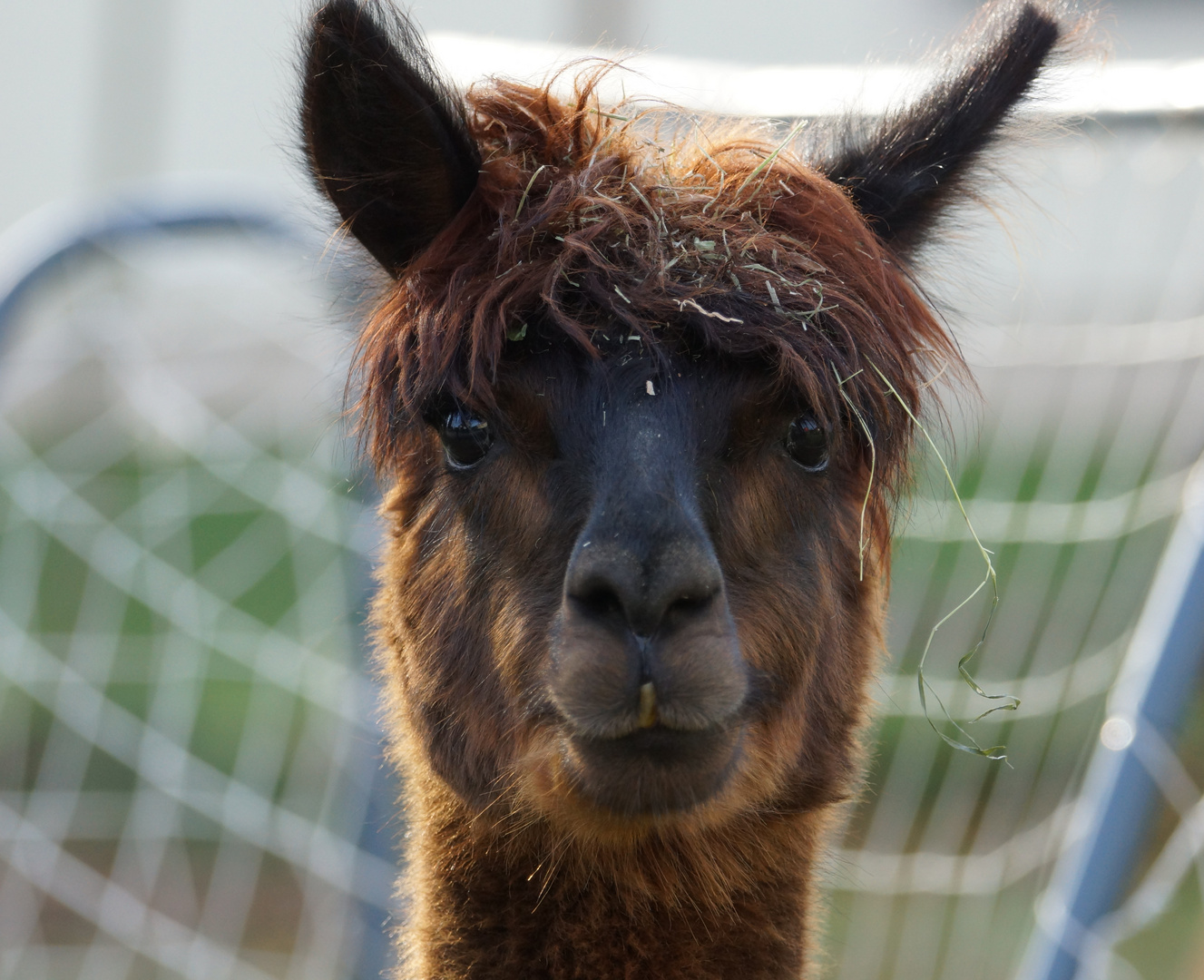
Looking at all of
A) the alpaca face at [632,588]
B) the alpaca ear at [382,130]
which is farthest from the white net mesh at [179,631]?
the alpaca face at [632,588]

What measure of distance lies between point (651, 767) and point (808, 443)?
0.70m

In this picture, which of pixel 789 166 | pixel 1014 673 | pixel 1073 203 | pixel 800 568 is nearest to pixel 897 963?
pixel 1014 673

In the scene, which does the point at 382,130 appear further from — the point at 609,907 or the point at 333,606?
the point at 333,606

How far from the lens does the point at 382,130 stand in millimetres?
2195

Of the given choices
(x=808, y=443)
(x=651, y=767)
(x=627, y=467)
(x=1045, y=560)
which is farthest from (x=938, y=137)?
(x=1045, y=560)

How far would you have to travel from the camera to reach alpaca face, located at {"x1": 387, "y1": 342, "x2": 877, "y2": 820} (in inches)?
67.5

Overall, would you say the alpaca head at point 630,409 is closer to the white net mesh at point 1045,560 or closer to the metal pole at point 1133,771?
the metal pole at point 1133,771

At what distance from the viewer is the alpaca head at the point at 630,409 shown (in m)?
1.80

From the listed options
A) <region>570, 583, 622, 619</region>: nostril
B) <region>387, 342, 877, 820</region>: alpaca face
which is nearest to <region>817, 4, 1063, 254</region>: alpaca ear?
<region>387, 342, 877, 820</region>: alpaca face

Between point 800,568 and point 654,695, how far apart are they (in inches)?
22.0

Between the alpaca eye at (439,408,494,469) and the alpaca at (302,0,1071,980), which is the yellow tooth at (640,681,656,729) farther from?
the alpaca eye at (439,408,494,469)

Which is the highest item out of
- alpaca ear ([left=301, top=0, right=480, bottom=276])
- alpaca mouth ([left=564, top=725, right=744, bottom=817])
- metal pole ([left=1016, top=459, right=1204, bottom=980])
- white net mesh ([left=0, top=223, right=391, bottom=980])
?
alpaca ear ([left=301, top=0, right=480, bottom=276])

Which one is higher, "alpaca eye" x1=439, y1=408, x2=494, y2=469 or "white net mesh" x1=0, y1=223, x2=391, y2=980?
"alpaca eye" x1=439, y1=408, x2=494, y2=469

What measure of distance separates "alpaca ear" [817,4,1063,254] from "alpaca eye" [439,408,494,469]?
3.19 feet
